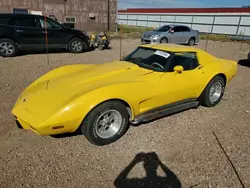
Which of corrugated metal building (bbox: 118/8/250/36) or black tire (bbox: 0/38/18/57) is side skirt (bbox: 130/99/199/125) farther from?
corrugated metal building (bbox: 118/8/250/36)

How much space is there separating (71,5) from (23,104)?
1754 centimetres

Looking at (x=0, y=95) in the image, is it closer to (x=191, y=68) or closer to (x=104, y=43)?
(x=191, y=68)

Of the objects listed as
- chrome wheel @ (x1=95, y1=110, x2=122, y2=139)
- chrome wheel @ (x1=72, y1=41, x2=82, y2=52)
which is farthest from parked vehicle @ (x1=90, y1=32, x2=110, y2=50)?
chrome wheel @ (x1=95, y1=110, x2=122, y2=139)

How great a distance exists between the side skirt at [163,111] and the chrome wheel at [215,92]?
65 cm

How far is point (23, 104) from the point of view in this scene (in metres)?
3.13

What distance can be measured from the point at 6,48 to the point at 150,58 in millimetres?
7406

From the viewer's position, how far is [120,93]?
3.00 meters

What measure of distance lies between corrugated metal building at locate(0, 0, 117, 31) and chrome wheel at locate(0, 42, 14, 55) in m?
9.91

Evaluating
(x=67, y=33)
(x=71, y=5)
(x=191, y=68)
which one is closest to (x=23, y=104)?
(x=191, y=68)

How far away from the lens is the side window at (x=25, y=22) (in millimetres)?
8953

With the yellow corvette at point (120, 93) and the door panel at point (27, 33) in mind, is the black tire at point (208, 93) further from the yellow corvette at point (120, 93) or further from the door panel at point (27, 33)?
the door panel at point (27, 33)

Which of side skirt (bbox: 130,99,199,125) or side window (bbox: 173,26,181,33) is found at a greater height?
side window (bbox: 173,26,181,33)

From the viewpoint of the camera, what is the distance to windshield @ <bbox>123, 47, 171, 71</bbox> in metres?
3.79

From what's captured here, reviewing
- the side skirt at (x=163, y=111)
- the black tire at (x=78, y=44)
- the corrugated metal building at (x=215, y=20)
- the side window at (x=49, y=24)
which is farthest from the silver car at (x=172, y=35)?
the side skirt at (x=163, y=111)
